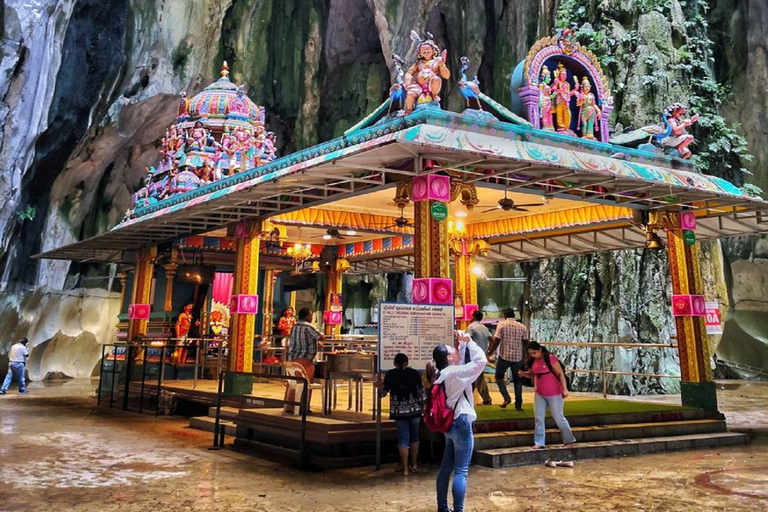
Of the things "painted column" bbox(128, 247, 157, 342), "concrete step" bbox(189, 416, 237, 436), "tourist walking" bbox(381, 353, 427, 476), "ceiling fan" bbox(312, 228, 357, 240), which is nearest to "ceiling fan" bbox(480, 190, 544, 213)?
"ceiling fan" bbox(312, 228, 357, 240)

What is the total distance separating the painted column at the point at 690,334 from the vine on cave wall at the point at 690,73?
10118mm

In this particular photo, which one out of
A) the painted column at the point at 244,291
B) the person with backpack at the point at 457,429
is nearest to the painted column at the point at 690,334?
the person with backpack at the point at 457,429

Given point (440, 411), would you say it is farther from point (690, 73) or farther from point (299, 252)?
point (690, 73)

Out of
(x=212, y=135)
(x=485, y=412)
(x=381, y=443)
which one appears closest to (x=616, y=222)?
(x=485, y=412)

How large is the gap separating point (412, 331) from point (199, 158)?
10.3 meters

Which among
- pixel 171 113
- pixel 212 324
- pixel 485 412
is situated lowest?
pixel 485 412

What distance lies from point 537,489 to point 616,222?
278 inches

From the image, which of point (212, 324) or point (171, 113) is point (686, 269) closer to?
point (212, 324)

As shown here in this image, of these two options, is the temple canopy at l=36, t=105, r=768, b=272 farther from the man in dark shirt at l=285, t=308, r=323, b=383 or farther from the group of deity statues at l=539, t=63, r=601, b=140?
the man in dark shirt at l=285, t=308, r=323, b=383

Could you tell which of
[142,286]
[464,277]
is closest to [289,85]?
[142,286]

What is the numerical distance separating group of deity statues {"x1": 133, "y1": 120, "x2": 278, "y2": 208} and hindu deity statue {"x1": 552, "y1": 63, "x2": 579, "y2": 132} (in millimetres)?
8027

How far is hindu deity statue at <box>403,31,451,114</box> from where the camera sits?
7953 millimetres

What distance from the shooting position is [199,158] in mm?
15766

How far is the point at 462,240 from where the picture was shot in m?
14.6
